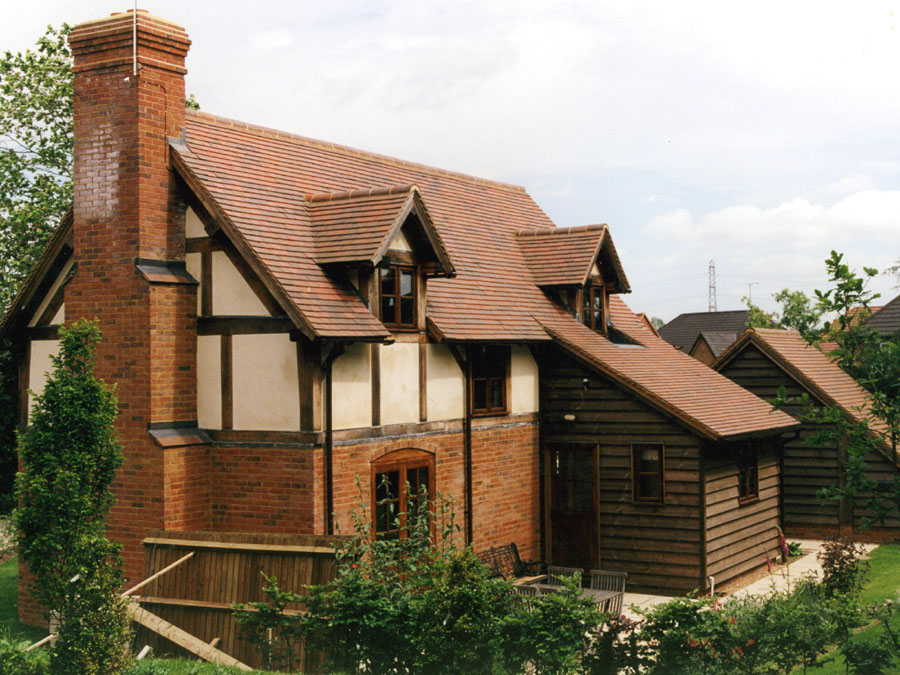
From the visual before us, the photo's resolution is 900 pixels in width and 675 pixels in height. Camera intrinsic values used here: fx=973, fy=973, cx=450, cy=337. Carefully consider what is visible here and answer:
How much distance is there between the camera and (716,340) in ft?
207

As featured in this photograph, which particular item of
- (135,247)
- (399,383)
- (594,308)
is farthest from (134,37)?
(594,308)

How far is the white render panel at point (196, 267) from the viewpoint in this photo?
15.3m

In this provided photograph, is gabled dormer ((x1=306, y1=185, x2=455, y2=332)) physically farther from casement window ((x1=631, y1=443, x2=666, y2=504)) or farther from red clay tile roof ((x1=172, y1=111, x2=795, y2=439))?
casement window ((x1=631, y1=443, x2=666, y2=504))

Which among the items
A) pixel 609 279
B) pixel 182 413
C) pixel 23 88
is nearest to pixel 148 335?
pixel 182 413

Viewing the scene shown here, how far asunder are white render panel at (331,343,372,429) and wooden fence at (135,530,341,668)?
2.40m

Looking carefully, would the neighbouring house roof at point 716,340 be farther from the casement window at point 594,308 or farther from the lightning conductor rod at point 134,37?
the lightning conductor rod at point 134,37

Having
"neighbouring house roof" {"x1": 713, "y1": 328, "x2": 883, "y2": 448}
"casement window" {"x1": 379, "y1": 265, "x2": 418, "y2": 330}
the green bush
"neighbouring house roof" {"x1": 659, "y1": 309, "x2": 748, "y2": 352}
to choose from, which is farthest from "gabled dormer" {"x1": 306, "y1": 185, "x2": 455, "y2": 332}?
"neighbouring house roof" {"x1": 659, "y1": 309, "x2": 748, "y2": 352}

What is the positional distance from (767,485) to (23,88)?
73.7ft

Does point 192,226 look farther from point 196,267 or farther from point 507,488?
point 507,488

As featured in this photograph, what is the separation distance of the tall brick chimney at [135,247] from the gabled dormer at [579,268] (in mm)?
9204

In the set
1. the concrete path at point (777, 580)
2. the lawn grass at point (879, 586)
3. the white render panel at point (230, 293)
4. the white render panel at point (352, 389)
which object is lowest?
the concrete path at point (777, 580)

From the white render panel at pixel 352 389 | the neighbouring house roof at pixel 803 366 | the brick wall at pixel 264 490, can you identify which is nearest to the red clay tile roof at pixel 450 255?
the white render panel at pixel 352 389

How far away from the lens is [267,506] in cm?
1475

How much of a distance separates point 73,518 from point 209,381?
4.86 meters
